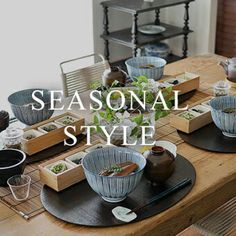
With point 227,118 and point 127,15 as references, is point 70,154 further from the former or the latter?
point 127,15

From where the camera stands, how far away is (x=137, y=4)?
13.0 feet

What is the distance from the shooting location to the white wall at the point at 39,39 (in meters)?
4.05

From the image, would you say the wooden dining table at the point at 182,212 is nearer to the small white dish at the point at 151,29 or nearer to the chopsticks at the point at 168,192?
the chopsticks at the point at 168,192

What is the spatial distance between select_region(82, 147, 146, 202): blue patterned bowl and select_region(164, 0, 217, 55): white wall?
110 inches

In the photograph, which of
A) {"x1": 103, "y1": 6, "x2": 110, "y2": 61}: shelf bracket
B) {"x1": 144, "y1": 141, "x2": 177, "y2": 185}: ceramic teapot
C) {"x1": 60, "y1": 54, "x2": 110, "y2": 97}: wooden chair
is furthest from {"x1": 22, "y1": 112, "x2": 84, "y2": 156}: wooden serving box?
{"x1": 103, "y1": 6, "x2": 110, "y2": 61}: shelf bracket

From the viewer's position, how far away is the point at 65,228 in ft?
5.03

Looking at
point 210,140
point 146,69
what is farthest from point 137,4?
point 210,140

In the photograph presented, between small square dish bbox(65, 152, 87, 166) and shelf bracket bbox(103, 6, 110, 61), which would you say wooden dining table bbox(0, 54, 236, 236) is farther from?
shelf bracket bbox(103, 6, 110, 61)

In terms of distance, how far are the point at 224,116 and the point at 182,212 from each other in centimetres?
52

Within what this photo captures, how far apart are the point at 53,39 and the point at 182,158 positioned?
248 centimetres

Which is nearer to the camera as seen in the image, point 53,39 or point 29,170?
point 29,170

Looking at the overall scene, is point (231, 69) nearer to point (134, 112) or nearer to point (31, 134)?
point (134, 112)

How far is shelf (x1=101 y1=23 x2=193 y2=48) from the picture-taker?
397 cm

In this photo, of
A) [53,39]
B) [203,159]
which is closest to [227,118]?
[203,159]
